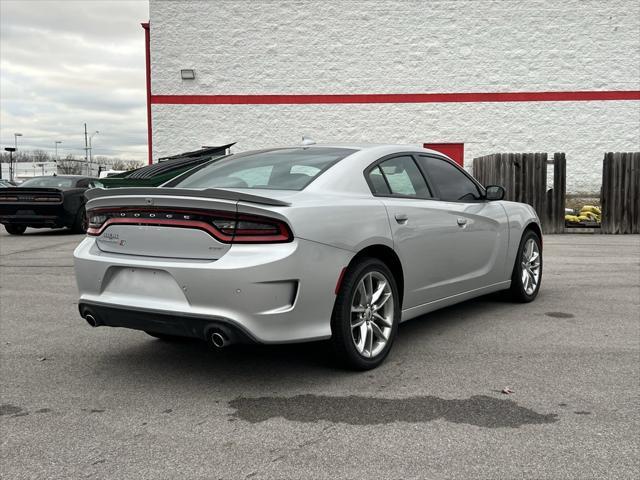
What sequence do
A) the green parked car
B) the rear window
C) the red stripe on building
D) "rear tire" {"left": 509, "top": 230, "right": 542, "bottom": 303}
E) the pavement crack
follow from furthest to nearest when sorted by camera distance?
the red stripe on building
the green parked car
"rear tire" {"left": 509, "top": 230, "right": 542, "bottom": 303}
the rear window
the pavement crack

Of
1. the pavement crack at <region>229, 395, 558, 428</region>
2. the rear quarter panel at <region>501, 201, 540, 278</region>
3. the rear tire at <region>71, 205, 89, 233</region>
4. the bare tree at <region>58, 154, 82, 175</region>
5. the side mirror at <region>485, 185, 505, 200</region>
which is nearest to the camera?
the pavement crack at <region>229, 395, 558, 428</region>

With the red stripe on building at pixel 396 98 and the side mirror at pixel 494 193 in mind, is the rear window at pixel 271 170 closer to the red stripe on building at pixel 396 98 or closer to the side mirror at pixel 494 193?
the side mirror at pixel 494 193

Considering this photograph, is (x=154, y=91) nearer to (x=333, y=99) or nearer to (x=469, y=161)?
(x=333, y=99)

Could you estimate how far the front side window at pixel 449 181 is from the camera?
5301 millimetres

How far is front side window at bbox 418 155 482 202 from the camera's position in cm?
530

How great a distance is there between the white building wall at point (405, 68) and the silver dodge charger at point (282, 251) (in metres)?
17.3

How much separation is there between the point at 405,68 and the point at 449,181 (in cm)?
1729

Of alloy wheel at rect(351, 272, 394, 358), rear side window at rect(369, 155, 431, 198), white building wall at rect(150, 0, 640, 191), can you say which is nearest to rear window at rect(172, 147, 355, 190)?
rear side window at rect(369, 155, 431, 198)

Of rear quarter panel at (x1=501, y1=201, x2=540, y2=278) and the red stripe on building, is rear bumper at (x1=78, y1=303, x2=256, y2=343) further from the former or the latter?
the red stripe on building

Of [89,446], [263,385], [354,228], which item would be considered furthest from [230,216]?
[89,446]

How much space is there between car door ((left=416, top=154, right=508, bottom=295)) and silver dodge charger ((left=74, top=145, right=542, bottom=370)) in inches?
1.0

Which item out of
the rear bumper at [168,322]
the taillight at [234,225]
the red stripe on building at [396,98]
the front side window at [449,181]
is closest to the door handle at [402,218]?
the front side window at [449,181]

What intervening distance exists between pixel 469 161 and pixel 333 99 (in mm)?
5129

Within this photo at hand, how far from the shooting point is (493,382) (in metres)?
4.02
